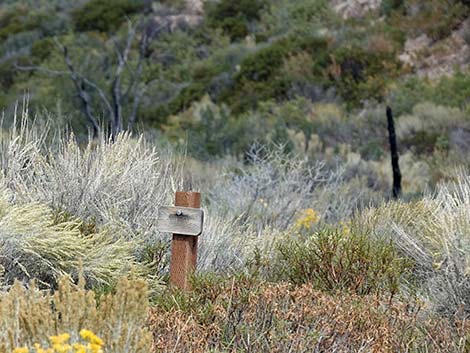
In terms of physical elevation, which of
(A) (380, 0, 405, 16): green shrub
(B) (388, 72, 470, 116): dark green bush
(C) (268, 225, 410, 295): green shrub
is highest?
(A) (380, 0, 405, 16): green shrub

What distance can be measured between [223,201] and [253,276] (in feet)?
15.2

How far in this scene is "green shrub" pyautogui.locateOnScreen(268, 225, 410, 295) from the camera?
673 cm

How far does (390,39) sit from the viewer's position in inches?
932

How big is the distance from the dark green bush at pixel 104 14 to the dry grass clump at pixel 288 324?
2897 centimetres

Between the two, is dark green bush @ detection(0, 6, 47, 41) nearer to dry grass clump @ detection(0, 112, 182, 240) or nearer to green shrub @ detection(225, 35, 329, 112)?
green shrub @ detection(225, 35, 329, 112)

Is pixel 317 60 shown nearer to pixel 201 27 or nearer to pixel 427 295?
pixel 201 27

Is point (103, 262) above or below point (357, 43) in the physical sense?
below

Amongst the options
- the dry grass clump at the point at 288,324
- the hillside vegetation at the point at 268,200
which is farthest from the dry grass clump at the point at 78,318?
the dry grass clump at the point at 288,324

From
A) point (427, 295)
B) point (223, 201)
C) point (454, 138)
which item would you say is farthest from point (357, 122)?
point (427, 295)

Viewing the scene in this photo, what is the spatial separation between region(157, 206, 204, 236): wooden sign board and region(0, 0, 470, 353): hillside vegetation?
1.03 ft

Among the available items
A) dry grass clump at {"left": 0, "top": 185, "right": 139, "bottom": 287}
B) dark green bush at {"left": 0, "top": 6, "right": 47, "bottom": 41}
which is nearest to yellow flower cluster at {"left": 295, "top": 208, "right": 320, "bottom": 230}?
dry grass clump at {"left": 0, "top": 185, "right": 139, "bottom": 287}

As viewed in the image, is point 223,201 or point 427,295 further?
point 223,201

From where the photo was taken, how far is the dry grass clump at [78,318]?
3988 mm

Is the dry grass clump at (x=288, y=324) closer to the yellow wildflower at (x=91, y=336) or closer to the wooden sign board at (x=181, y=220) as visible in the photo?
the wooden sign board at (x=181, y=220)
